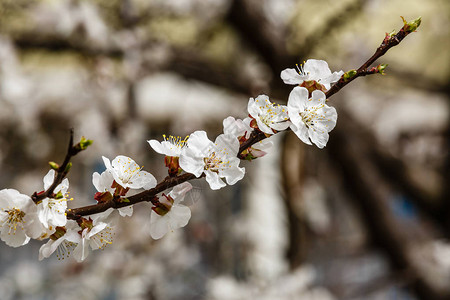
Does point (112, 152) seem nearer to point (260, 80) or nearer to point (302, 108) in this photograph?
point (260, 80)

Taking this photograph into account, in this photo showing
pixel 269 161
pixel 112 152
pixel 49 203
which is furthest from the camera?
pixel 269 161

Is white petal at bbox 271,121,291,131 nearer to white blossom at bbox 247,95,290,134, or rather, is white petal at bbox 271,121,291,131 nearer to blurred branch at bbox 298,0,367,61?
white blossom at bbox 247,95,290,134

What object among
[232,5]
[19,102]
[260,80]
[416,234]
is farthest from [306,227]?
[19,102]

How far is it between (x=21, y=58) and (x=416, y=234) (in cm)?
188

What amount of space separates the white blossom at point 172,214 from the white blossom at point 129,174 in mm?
26

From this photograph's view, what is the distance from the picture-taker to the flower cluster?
1.39 ft

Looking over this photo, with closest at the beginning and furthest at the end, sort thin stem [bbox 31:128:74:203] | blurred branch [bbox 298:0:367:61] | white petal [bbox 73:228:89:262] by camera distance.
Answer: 1. thin stem [bbox 31:128:74:203]
2. white petal [bbox 73:228:89:262]
3. blurred branch [bbox 298:0:367:61]

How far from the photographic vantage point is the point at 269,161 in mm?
3035

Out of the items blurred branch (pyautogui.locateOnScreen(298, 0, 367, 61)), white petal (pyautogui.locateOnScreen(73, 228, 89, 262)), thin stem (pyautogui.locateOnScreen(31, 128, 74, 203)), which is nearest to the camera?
thin stem (pyautogui.locateOnScreen(31, 128, 74, 203))

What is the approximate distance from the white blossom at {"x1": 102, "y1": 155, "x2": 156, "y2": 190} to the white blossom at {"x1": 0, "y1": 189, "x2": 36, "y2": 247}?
8 cm

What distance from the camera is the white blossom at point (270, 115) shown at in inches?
17.1

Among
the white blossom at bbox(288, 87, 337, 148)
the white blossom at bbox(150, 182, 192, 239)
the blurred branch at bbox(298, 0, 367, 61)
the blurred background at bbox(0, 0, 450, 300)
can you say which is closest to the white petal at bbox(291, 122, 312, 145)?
the white blossom at bbox(288, 87, 337, 148)

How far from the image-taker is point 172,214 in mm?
478

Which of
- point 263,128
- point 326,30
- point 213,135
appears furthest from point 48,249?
point 326,30
